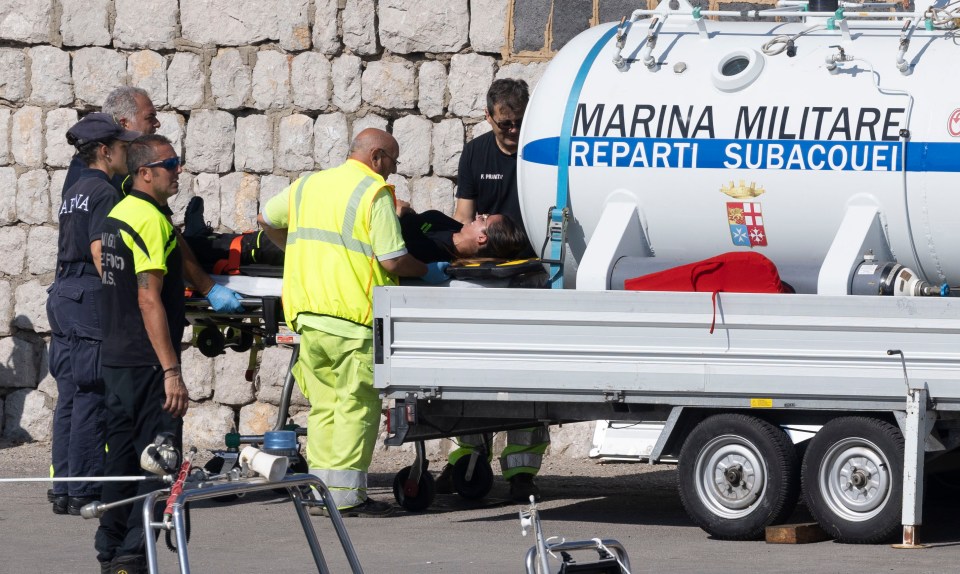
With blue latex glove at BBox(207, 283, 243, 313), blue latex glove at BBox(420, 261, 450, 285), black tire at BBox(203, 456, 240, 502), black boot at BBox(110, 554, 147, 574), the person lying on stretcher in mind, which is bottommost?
black boot at BBox(110, 554, 147, 574)

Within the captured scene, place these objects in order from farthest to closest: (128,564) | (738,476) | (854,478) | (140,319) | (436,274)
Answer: (436,274), (738,476), (854,478), (140,319), (128,564)

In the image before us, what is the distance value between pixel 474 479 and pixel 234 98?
3502 millimetres

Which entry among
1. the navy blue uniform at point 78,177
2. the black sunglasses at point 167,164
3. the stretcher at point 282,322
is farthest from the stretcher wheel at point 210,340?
the black sunglasses at point 167,164

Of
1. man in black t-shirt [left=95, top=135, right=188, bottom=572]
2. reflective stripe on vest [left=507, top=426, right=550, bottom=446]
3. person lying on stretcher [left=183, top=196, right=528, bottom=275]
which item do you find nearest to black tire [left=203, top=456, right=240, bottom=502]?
man in black t-shirt [left=95, top=135, right=188, bottom=572]

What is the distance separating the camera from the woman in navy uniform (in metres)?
8.09

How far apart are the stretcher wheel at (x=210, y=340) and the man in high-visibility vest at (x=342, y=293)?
34.1 inches

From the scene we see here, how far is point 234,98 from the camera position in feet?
35.4

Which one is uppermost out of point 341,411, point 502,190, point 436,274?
point 502,190

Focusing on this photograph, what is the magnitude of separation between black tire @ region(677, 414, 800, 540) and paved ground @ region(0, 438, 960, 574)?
116 mm

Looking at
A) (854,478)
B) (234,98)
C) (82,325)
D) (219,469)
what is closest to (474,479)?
(82,325)

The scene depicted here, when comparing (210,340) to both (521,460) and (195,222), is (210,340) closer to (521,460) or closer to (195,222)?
(195,222)

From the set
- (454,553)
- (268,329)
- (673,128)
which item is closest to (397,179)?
(268,329)

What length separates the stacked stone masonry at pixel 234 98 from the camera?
1045 cm

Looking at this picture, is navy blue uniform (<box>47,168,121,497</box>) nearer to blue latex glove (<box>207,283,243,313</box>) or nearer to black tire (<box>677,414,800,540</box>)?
blue latex glove (<box>207,283,243,313</box>)
